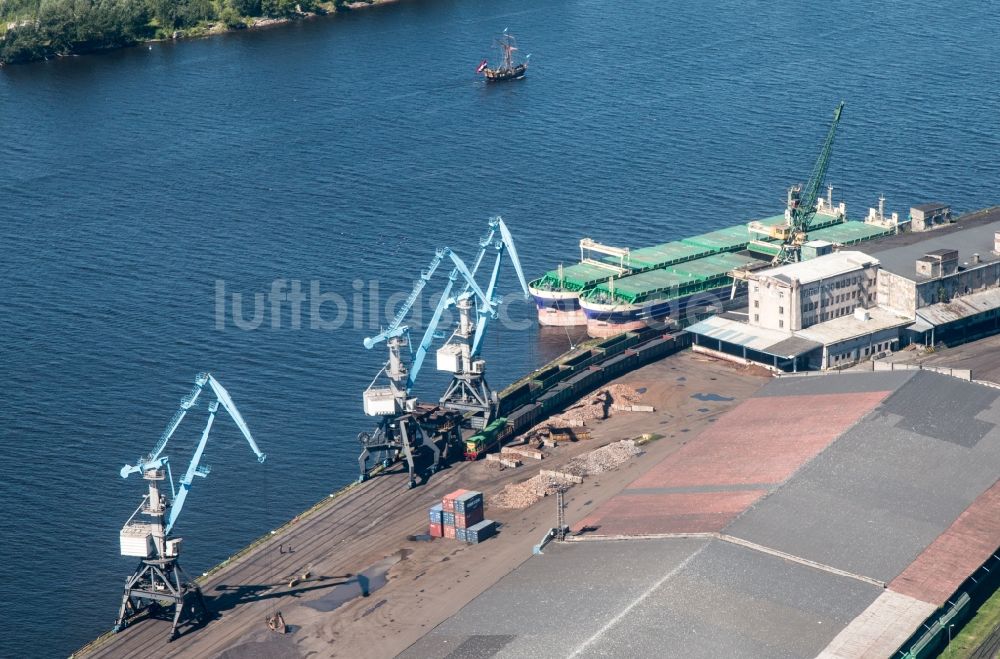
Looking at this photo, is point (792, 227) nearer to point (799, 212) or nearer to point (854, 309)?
point (799, 212)

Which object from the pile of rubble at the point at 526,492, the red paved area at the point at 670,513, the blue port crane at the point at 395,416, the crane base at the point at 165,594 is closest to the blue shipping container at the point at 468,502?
the pile of rubble at the point at 526,492

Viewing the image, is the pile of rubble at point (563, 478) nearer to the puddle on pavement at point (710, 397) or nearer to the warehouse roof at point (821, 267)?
the puddle on pavement at point (710, 397)

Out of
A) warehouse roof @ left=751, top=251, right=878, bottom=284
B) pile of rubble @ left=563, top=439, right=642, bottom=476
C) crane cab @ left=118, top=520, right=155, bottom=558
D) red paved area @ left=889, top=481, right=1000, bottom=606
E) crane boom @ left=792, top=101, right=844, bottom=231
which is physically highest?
crane boom @ left=792, top=101, right=844, bottom=231

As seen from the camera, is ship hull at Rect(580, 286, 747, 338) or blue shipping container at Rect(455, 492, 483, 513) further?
ship hull at Rect(580, 286, 747, 338)

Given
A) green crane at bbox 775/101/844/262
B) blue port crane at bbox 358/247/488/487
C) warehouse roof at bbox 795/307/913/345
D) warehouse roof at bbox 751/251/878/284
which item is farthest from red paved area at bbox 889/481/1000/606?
green crane at bbox 775/101/844/262

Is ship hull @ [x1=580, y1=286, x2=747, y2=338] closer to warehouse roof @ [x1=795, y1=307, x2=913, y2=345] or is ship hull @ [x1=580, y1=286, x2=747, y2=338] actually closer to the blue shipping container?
warehouse roof @ [x1=795, y1=307, x2=913, y2=345]

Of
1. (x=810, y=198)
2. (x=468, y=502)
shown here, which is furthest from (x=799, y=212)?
(x=468, y=502)

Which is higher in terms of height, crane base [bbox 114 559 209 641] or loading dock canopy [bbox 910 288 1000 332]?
loading dock canopy [bbox 910 288 1000 332]
